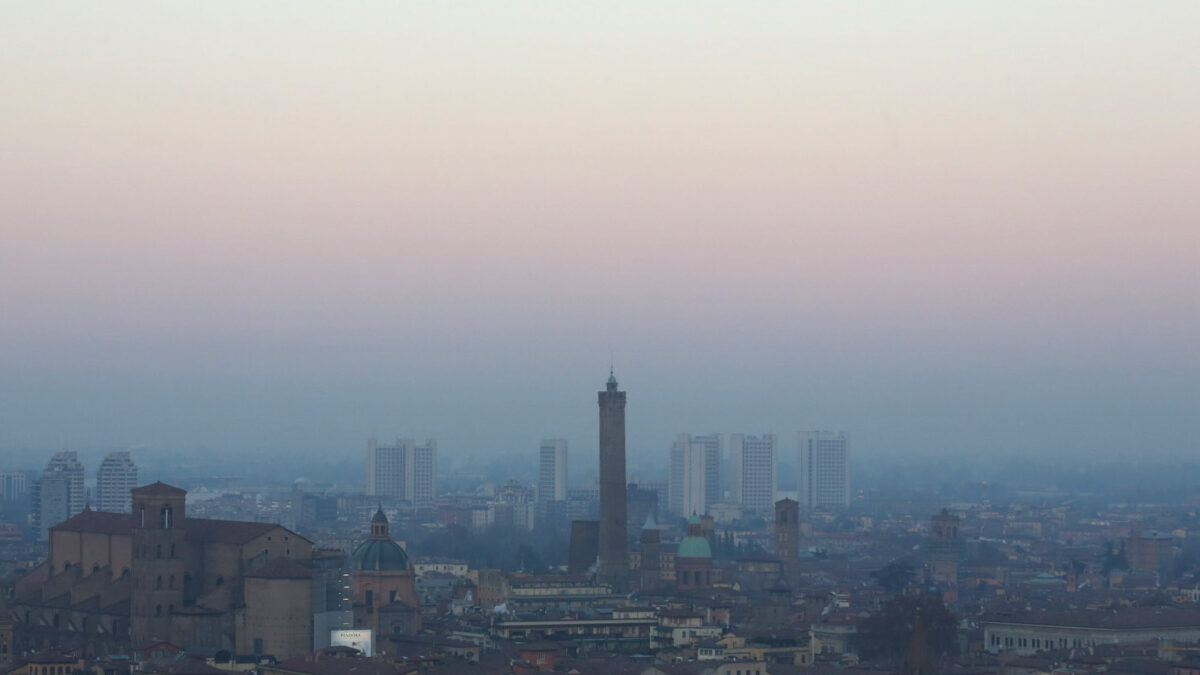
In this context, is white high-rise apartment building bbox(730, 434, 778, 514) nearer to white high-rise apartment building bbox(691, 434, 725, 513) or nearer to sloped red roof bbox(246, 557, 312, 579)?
white high-rise apartment building bbox(691, 434, 725, 513)

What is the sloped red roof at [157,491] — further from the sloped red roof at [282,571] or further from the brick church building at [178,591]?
the sloped red roof at [282,571]

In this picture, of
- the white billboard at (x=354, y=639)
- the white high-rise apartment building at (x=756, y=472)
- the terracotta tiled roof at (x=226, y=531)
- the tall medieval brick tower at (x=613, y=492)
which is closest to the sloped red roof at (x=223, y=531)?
the terracotta tiled roof at (x=226, y=531)

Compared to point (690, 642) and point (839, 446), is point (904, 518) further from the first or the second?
point (690, 642)

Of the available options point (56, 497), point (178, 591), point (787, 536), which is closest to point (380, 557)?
point (178, 591)

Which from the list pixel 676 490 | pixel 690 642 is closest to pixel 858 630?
pixel 690 642

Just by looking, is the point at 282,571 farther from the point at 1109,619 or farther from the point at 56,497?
the point at 56,497

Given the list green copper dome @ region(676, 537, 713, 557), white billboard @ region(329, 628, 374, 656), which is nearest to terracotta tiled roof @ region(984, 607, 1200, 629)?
white billboard @ region(329, 628, 374, 656)
